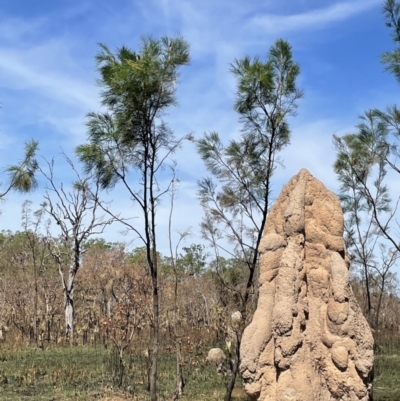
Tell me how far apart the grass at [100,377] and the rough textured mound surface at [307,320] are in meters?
5.00

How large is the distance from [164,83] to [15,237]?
103 ft

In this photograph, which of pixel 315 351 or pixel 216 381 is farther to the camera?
pixel 216 381

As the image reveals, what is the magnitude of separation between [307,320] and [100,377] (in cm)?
735

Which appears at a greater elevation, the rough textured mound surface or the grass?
the rough textured mound surface

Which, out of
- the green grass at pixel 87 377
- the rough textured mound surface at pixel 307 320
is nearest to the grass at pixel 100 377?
the green grass at pixel 87 377

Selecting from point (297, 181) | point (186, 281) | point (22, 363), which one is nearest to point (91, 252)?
point (186, 281)

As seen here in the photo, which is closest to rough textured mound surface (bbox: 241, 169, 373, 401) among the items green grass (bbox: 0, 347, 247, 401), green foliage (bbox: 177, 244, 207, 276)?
green grass (bbox: 0, 347, 247, 401)

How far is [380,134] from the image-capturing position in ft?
34.7

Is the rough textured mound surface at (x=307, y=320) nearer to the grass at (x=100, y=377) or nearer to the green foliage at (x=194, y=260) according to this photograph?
the grass at (x=100, y=377)

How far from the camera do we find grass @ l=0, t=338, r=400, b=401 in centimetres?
979

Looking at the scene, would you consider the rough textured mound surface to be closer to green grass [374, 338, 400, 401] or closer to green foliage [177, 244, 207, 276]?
green grass [374, 338, 400, 401]

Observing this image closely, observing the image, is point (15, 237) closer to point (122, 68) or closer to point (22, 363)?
point (22, 363)

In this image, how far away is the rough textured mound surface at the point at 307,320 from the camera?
4.87m

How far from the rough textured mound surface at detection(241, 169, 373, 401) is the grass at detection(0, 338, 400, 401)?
5.00 metres
